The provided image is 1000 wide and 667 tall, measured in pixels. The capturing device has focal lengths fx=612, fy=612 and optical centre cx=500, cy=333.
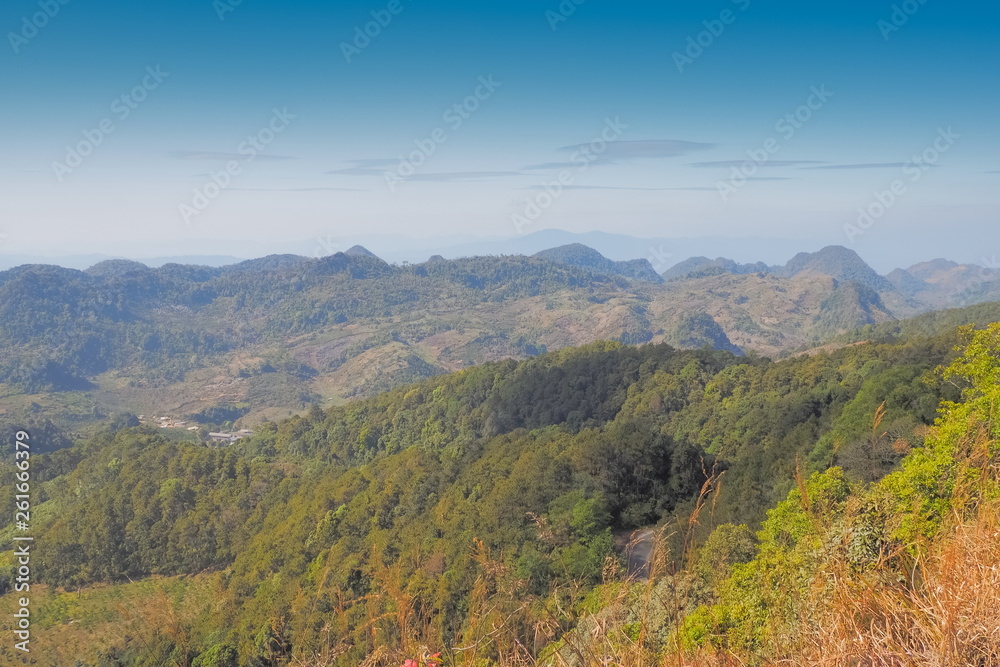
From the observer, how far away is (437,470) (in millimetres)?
43781

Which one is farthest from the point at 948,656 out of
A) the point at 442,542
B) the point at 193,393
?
the point at 193,393

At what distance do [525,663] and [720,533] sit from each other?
14.0 m

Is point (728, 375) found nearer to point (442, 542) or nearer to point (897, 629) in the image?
point (442, 542)

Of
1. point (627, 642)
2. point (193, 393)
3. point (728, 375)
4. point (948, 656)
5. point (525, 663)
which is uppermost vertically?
point (948, 656)

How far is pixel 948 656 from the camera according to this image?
293 centimetres

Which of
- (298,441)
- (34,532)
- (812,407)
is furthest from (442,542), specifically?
(298,441)

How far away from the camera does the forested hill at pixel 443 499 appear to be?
28.3ft

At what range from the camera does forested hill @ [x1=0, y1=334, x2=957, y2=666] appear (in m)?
8.63

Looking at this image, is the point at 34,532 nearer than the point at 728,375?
Yes

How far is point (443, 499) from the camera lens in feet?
125

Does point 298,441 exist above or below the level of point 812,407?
below

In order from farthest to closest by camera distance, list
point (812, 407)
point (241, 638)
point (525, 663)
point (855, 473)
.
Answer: point (812, 407)
point (241, 638)
point (855, 473)
point (525, 663)

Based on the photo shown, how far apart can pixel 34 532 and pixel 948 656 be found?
2790 inches

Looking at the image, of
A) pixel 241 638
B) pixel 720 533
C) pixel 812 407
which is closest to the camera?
pixel 720 533
